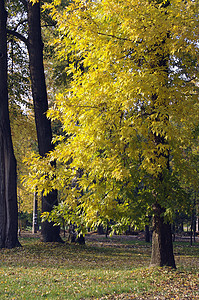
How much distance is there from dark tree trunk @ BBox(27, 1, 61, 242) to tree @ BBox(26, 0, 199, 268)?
7.13m

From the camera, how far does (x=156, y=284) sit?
313 inches

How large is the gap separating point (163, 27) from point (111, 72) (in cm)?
152

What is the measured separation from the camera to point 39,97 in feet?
51.8

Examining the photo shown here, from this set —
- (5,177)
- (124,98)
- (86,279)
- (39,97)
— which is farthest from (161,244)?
(39,97)

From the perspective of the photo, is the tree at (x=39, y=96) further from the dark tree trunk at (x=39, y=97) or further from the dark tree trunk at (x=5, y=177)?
the dark tree trunk at (x=5, y=177)

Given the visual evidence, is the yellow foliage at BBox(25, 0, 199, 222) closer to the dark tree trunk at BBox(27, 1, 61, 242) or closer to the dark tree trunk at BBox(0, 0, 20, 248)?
the dark tree trunk at BBox(0, 0, 20, 248)

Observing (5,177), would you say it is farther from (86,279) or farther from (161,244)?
(161,244)

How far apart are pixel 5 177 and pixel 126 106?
946cm

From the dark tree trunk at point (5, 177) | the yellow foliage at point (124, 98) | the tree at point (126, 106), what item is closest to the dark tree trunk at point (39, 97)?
the dark tree trunk at point (5, 177)

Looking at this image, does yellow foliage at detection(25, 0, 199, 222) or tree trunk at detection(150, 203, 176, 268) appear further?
tree trunk at detection(150, 203, 176, 268)

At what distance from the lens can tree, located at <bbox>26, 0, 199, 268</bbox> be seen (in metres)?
7.42

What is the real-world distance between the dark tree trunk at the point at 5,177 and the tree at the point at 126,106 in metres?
6.64

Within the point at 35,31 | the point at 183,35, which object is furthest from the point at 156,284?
the point at 35,31

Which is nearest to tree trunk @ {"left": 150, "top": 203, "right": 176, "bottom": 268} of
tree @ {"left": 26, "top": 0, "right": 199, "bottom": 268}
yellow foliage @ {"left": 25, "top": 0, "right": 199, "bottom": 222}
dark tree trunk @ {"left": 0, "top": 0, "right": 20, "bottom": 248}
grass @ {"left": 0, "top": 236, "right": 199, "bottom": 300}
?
grass @ {"left": 0, "top": 236, "right": 199, "bottom": 300}
